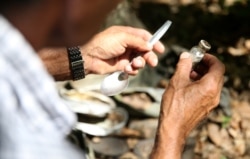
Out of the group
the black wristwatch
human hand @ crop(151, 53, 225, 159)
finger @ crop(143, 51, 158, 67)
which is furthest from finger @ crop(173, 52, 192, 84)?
the black wristwatch

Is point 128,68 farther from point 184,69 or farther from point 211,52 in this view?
point 211,52

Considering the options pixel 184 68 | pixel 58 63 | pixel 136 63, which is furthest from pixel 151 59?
pixel 58 63

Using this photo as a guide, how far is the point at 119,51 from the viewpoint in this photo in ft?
7.28

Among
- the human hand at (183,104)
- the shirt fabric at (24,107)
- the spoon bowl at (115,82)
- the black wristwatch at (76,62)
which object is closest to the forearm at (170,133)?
the human hand at (183,104)

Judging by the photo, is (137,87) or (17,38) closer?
(17,38)

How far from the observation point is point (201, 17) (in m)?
3.69

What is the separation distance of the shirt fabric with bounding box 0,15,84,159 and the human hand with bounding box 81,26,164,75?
111cm

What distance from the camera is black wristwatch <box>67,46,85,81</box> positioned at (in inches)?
86.7

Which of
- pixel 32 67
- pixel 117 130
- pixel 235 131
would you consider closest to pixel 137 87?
pixel 117 130

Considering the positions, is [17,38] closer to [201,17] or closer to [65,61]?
[65,61]

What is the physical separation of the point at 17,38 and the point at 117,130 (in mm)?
2000

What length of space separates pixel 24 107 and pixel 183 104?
1053 millimetres

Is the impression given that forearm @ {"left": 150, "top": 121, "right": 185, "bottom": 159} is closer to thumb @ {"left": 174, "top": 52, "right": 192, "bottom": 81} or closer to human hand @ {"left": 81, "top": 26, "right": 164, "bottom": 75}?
thumb @ {"left": 174, "top": 52, "right": 192, "bottom": 81}

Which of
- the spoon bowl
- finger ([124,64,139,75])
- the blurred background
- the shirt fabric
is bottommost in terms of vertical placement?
the blurred background
